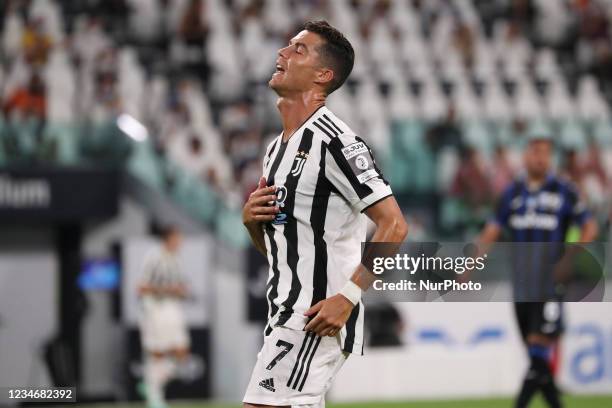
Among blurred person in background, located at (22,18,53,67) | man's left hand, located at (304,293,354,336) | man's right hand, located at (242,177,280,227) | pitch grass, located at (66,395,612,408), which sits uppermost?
blurred person in background, located at (22,18,53,67)

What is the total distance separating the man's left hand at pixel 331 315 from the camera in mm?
3939

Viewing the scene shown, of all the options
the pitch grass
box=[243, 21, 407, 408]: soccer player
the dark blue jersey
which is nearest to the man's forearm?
box=[243, 21, 407, 408]: soccer player

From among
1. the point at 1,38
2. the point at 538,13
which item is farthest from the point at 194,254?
the point at 538,13

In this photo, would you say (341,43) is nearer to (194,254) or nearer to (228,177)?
(194,254)

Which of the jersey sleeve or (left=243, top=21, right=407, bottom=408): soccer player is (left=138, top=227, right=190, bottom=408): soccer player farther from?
the jersey sleeve

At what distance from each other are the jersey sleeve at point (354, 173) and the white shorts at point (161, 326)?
7.65m

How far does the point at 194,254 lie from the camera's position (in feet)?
39.4

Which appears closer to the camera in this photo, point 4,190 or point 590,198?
point 4,190

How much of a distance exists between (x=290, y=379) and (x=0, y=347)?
30.8ft

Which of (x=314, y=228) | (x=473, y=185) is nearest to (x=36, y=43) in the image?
(x=473, y=185)

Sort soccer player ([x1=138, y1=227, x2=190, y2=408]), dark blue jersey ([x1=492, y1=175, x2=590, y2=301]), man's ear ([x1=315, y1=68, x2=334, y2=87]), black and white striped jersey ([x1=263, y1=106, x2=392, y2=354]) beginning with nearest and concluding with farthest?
black and white striped jersey ([x1=263, y1=106, x2=392, y2=354]) → man's ear ([x1=315, y1=68, x2=334, y2=87]) → dark blue jersey ([x1=492, y1=175, x2=590, y2=301]) → soccer player ([x1=138, y1=227, x2=190, y2=408])

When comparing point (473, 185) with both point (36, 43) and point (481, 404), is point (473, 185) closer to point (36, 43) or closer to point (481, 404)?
point (481, 404)

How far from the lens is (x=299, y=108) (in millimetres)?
4246

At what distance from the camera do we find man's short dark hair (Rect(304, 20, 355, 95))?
4.23 m
